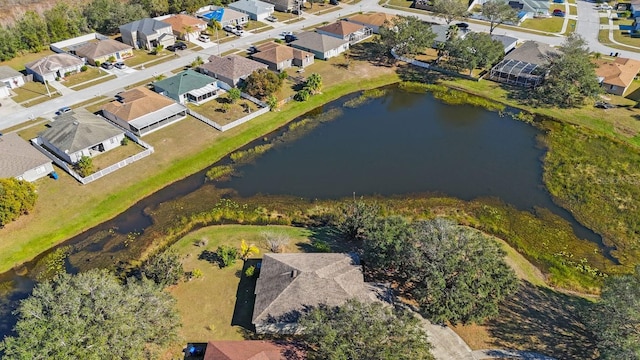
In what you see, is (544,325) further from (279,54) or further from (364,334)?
(279,54)

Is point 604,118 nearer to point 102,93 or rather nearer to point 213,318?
point 213,318

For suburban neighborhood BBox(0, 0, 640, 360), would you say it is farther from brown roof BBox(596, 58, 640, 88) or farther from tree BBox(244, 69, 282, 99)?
brown roof BBox(596, 58, 640, 88)

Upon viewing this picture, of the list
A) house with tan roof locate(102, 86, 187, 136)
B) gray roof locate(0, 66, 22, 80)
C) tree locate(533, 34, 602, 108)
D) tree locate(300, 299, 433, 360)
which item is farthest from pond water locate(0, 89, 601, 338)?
gray roof locate(0, 66, 22, 80)

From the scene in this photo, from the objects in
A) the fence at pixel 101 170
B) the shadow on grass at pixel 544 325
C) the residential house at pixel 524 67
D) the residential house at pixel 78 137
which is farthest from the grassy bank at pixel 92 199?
the residential house at pixel 524 67

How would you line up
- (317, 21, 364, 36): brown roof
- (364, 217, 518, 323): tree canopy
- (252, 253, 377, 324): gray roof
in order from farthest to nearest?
1. (317, 21, 364, 36): brown roof
2. (252, 253, 377, 324): gray roof
3. (364, 217, 518, 323): tree canopy

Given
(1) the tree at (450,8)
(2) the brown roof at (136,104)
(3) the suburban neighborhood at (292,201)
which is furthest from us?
(1) the tree at (450,8)

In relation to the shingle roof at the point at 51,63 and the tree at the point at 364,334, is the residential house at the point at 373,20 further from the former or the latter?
the tree at the point at 364,334

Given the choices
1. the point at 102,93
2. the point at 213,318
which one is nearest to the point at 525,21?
the point at 102,93
